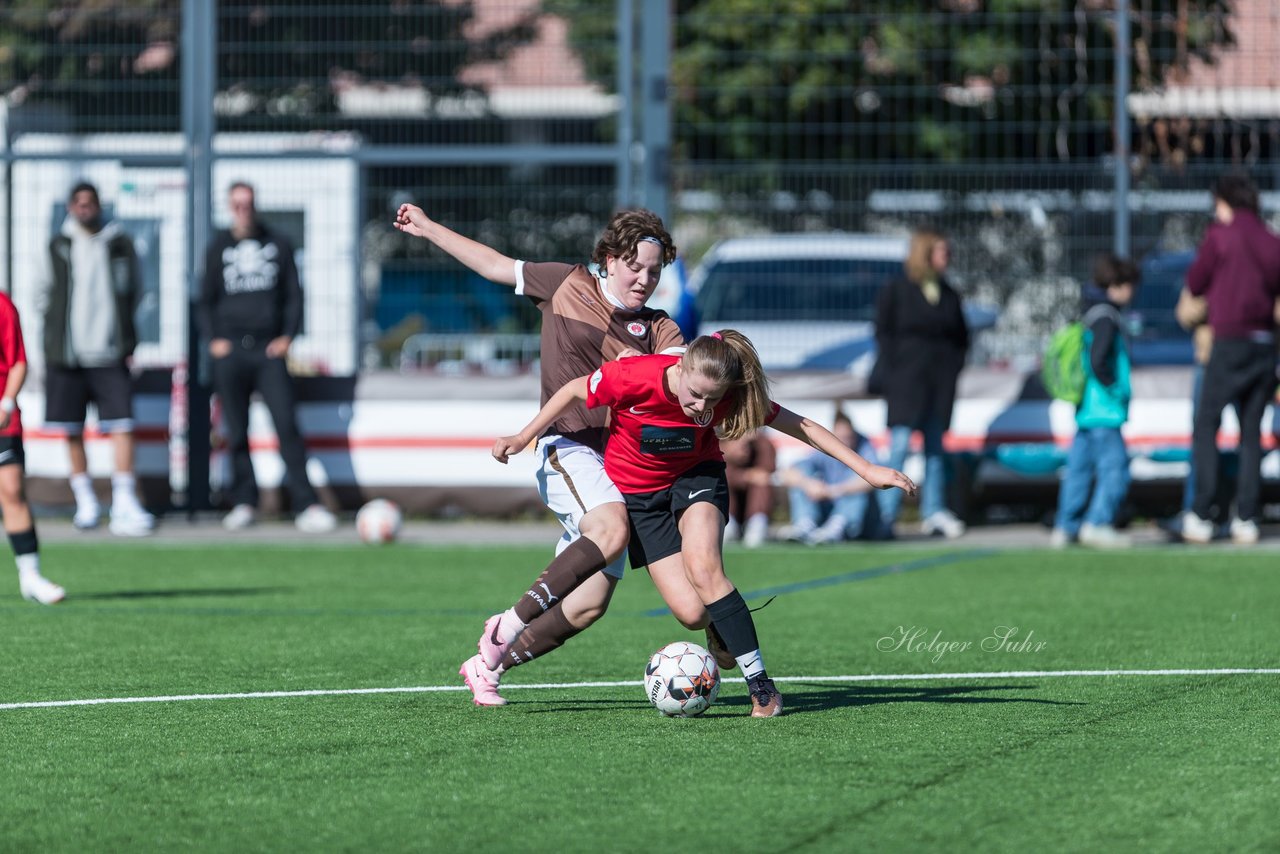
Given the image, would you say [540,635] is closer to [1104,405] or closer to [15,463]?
[15,463]

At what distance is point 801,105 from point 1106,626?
7.04m

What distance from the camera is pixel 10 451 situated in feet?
32.8

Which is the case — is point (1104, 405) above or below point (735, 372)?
below

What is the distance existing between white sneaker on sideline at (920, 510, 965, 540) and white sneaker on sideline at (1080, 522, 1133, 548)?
1.09 metres

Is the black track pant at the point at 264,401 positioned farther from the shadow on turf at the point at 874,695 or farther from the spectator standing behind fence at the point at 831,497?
the shadow on turf at the point at 874,695

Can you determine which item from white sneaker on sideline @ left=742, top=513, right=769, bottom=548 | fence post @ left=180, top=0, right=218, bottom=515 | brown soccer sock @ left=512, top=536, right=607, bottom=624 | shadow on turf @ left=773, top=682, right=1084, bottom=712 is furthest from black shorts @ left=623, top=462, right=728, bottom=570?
fence post @ left=180, top=0, right=218, bottom=515

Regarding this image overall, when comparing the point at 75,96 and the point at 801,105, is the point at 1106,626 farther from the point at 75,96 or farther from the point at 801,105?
the point at 75,96

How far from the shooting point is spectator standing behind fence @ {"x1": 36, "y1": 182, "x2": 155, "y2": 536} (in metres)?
14.8

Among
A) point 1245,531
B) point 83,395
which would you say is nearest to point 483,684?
point 1245,531

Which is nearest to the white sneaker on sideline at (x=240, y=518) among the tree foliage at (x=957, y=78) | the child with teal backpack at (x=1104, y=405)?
the tree foliage at (x=957, y=78)

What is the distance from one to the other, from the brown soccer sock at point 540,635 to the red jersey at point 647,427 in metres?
0.51

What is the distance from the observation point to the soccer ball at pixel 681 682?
6.85 metres

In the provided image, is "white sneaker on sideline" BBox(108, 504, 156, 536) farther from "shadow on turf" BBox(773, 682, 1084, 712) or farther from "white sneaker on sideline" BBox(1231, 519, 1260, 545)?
"shadow on turf" BBox(773, 682, 1084, 712)

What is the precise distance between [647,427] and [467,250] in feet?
3.66
